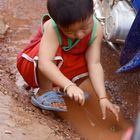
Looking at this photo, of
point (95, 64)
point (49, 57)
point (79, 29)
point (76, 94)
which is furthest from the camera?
point (95, 64)

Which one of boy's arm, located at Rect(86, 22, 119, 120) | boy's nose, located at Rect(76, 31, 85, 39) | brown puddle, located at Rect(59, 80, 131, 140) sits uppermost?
boy's nose, located at Rect(76, 31, 85, 39)

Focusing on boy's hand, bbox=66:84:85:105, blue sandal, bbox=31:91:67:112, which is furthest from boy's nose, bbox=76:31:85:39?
blue sandal, bbox=31:91:67:112

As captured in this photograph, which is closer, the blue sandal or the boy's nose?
the boy's nose

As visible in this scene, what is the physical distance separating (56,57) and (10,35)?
1535 mm

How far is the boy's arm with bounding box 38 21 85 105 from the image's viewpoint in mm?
2562

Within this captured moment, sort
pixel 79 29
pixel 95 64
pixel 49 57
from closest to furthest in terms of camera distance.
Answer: pixel 79 29 < pixel 49 57 < pixel 95 64

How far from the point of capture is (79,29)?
8.23 feet

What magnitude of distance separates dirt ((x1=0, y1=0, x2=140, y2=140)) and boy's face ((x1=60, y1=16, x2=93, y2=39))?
42 cm

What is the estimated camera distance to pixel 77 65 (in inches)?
112

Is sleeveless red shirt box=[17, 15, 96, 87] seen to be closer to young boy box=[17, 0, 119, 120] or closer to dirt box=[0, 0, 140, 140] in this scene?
young boy box=[17, 0, 119, 120]

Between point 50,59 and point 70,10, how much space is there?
370 millimetres

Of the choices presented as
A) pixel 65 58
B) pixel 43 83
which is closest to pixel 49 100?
pixel 43 83

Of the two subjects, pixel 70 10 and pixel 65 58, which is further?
pixel 65 58

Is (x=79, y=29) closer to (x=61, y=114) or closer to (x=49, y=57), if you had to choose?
(x=49, y=57)
